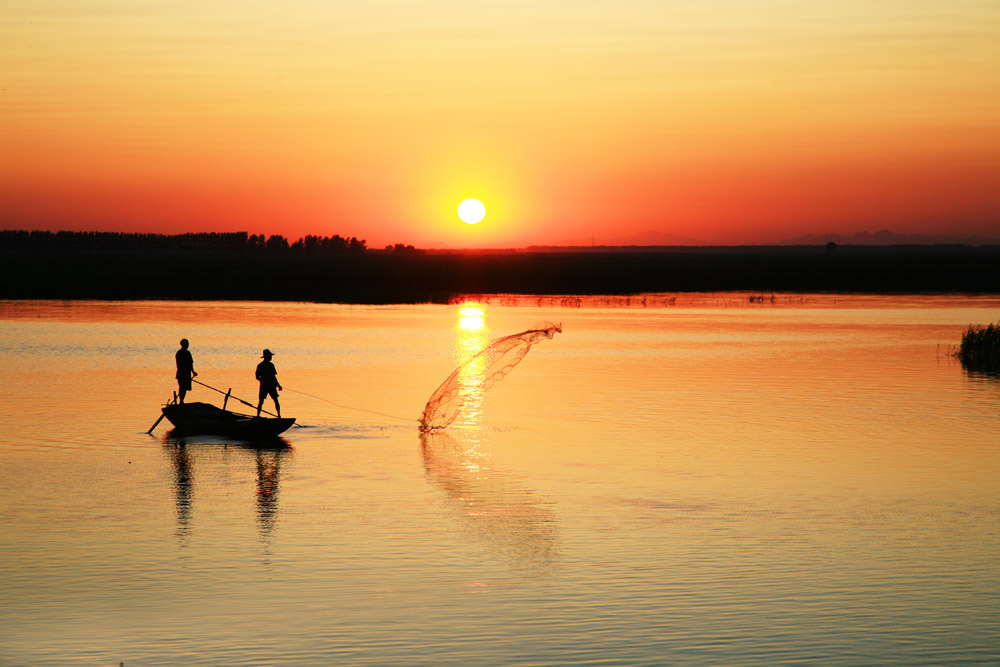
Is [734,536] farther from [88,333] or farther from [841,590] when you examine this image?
[88,333]

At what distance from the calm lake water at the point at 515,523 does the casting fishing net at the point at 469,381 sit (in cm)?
67

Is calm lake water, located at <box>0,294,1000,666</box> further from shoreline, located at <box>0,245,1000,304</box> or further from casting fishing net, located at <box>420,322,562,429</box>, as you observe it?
shoreline, located at <box>0,245,1000,304</box>

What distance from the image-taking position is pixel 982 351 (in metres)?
39.1

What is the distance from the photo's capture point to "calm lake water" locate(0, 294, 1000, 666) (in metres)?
11.4

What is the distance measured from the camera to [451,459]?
21.1 m


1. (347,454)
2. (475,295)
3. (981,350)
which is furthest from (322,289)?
(347,454)

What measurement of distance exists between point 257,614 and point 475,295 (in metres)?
72.5

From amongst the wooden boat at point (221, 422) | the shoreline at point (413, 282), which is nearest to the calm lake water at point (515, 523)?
the wooden boat at point (221, 422)

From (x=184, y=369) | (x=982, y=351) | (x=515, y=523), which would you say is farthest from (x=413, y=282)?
(x=515, y=523)

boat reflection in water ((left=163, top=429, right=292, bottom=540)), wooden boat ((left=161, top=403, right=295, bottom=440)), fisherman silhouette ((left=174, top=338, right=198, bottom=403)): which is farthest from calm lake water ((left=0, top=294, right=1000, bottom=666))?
fisherman silhouette ((left=174, top=338, right=198, bottom=403))

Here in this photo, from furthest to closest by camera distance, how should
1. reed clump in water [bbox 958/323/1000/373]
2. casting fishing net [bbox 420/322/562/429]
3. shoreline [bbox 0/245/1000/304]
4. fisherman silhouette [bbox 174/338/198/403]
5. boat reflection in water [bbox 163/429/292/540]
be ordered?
shoreline [bbox 0/245/1000/304], reed clump in water [bbox 958/323/1000/373], fisherman silhouette [bbox 174/338/198/403], casting fishing net [bbox 420/322/562/429], boat reflection in water [bbox 163/429/292/540]

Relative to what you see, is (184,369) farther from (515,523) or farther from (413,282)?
(413,282)

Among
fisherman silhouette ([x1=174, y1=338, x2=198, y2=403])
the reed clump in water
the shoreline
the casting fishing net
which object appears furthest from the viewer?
the shoreline

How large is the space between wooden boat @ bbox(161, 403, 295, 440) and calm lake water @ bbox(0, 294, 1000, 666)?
47cm
